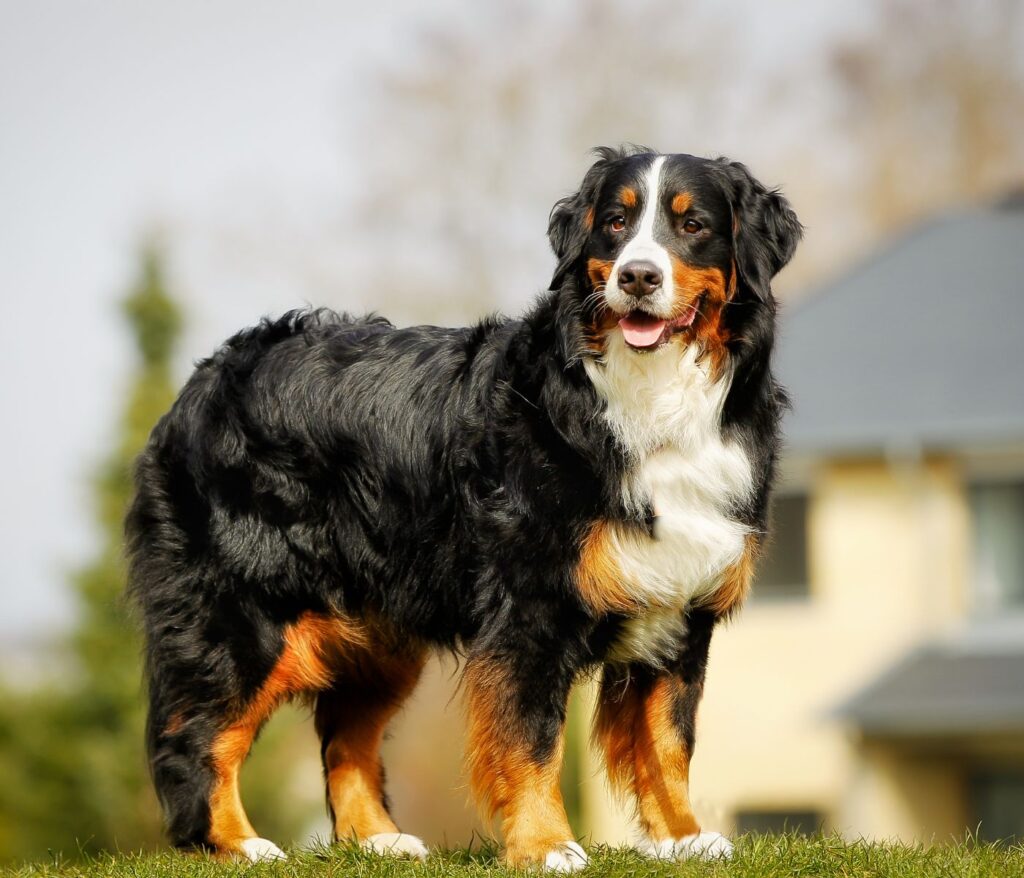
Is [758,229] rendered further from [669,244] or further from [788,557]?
[788,557]

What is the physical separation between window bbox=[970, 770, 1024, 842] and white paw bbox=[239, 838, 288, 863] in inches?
586

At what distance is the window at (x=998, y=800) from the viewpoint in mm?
19266

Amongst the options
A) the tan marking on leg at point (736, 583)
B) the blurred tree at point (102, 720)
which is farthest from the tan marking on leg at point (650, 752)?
the blurred tree at point (102, 720)

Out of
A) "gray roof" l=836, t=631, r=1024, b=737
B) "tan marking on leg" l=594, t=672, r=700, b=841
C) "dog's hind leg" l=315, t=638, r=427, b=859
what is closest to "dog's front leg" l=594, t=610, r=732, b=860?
"tan marking on leg" l=594, t=672, r=700, b=841

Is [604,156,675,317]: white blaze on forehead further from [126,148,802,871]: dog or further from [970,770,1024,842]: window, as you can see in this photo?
[970,770,1024,842]: window

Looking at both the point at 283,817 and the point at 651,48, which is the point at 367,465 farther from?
the point at 651,48

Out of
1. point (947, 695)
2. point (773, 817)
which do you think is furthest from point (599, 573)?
Result: point (773, 817)

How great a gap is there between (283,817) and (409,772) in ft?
34.1

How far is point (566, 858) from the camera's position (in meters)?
5.43

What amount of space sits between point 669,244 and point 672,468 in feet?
2.55

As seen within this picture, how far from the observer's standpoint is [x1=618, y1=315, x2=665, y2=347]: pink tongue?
17.9 ft

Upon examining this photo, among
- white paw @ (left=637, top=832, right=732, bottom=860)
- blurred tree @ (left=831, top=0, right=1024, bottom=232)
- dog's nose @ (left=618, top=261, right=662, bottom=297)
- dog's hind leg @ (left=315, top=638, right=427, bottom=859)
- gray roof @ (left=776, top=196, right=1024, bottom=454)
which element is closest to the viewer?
dog's nose @ (left=618, top=261, right=662, bottom=297)

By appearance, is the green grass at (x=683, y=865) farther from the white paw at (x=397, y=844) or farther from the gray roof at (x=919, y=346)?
the gray roof at (x=919, y=346)

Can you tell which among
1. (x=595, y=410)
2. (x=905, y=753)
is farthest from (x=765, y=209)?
(x=905, y=753)
